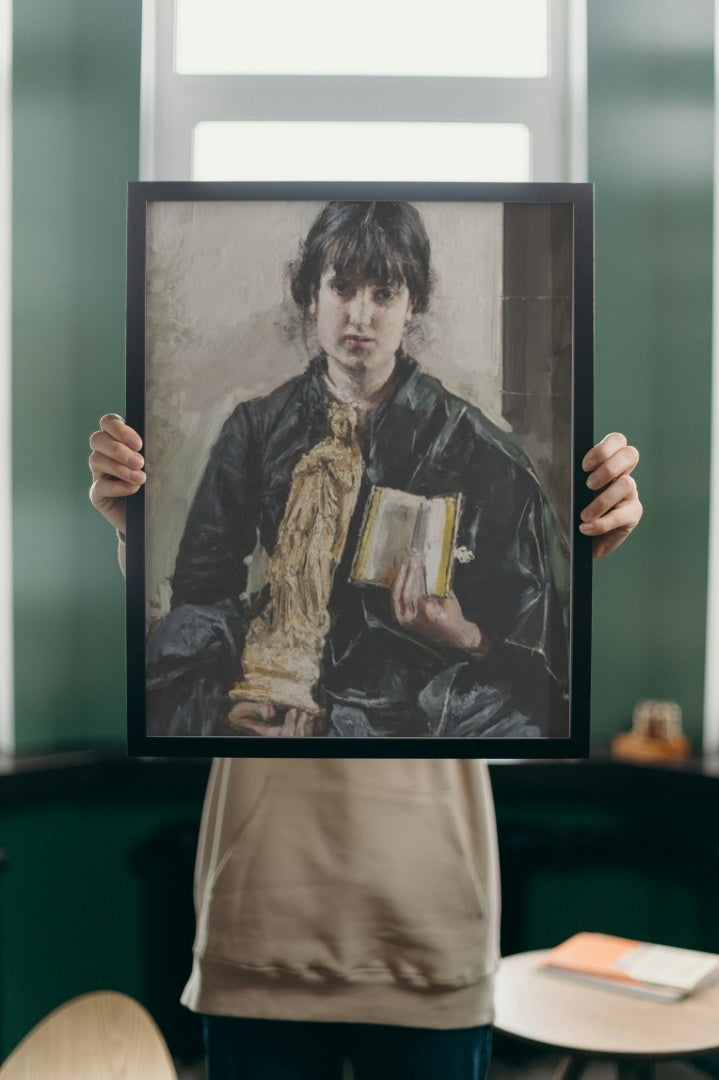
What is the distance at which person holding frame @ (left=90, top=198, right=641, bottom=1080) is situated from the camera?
1.14 metres

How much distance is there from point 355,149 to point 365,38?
28 centimetres

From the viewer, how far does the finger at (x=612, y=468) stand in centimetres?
111

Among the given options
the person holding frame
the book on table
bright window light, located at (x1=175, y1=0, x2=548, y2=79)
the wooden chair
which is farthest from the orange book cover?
bright window light, located at (x1=175, y1=0, x2=548, y2=79)

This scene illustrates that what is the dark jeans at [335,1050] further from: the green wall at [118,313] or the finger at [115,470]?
the green wall at [118,313]

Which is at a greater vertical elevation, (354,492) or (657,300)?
(657,300)

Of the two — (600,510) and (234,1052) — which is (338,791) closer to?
(234,1052)

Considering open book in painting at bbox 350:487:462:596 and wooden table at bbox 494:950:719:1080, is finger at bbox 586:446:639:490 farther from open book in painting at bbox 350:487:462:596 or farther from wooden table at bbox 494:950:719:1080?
wooden table at bbox 494:950:719:1080

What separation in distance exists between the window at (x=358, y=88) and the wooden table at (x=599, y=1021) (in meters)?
1.87

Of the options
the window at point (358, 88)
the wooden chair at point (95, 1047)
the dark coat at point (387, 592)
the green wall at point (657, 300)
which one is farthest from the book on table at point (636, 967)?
the window at point (358, 88)

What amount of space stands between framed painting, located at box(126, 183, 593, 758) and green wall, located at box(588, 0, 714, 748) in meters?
1.57

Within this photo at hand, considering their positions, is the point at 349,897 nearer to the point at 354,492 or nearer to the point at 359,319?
the point at 354,492

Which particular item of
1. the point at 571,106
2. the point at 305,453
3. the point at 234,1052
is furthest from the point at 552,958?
the point at 571,106

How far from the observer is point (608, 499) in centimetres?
112

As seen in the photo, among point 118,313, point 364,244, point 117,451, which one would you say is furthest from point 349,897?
point 118,313
